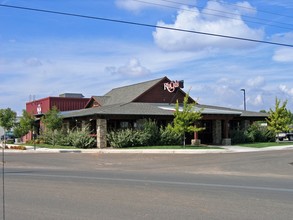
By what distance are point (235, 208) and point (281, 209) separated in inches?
36.1

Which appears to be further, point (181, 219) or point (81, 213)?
point (81, 213)

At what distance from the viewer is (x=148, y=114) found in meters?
35.3

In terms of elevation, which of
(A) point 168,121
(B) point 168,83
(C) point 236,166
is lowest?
(C) point 236,166

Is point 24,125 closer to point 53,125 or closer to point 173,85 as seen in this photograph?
point 53,125

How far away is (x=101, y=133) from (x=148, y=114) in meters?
4.16

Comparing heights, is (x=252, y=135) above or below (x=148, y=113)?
below

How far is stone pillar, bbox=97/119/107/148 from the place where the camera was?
35.0m

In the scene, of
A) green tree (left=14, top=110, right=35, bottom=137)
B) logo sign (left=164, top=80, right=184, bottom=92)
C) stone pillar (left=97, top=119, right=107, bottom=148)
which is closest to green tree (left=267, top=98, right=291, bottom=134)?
logo sign (left=164, top=80, right=184, bottom=92)

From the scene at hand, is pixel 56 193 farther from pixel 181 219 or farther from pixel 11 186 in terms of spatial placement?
pixel 181 219

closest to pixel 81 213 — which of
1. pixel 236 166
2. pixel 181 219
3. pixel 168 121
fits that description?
pixel 181 219

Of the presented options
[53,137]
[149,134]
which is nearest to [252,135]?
[149,134]

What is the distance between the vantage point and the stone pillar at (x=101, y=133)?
115 feet

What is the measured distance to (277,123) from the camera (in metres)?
40.0

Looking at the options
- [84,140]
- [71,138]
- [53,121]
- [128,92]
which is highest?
[128,92]
